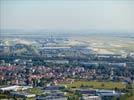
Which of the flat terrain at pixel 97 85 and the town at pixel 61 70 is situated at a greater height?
the town at pixel 61 70

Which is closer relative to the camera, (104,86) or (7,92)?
(7,92)

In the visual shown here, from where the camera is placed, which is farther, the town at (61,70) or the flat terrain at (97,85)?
the flat terrain at (97,85)

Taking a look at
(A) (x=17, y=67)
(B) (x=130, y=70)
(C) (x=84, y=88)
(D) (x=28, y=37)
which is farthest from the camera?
(D) (x=28, y=37)

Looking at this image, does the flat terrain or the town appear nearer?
the town

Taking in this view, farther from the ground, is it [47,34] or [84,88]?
[47,34]

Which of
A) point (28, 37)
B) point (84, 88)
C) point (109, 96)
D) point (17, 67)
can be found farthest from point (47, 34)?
point (109, 96)

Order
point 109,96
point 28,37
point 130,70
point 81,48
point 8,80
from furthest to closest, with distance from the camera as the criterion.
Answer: point 28,37 < point 81,48 < point 130,70 < point 8,80 < point 109,96

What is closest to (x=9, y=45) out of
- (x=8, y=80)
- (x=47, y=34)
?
(x=47, y=34)

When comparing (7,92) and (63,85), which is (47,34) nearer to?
(63,85)

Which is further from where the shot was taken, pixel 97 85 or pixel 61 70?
pixel 61 70

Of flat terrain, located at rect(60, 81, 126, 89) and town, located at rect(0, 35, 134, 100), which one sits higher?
town, located at rect(0, 35, 134, 100)
